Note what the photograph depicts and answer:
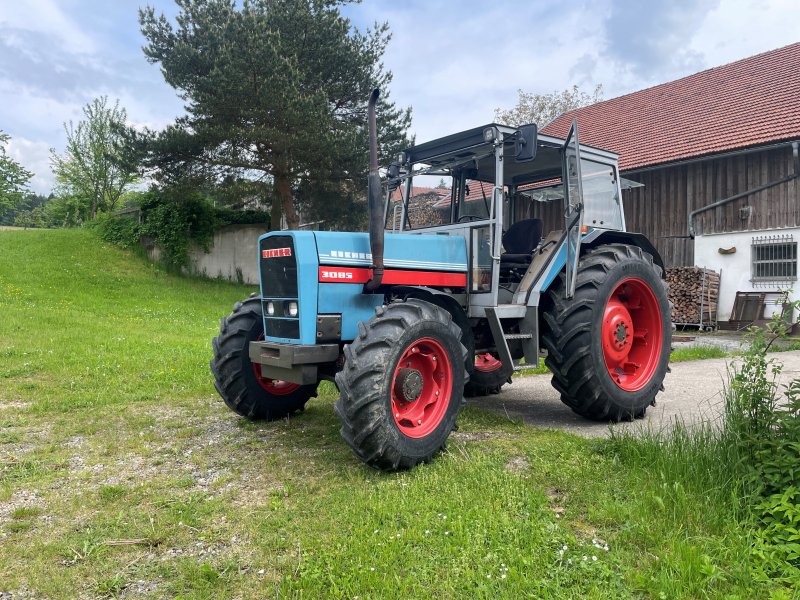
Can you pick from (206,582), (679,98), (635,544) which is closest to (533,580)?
(635,544)

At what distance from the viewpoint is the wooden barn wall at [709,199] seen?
13.8 meters

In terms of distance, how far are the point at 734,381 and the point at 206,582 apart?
3005 mm

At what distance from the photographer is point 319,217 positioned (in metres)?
20.3

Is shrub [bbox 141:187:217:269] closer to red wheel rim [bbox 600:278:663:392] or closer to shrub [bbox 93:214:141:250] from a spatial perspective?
shrub [bbox 93:214:141:250]

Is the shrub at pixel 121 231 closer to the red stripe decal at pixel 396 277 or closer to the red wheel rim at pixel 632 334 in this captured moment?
the red stripe decal at pixel 396 277

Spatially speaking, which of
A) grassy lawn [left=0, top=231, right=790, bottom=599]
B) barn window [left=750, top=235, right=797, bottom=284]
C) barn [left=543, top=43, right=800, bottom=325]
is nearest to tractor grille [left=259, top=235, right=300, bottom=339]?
grassy lawn [left=0, top=231, right=790, bottom=599]

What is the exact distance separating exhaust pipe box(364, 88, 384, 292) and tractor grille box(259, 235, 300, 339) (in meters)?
0.57

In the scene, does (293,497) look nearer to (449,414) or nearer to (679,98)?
(449,414)

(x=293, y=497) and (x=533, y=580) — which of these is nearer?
(x=533, y=580)

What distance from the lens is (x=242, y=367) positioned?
506 centimetres

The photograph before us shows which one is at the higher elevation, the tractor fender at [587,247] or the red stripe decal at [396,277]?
the tractor fender at [587,247]

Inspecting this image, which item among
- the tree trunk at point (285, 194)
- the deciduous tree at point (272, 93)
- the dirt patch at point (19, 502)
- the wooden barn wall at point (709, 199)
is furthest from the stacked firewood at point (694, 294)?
the dirt patch at point (19, 502)

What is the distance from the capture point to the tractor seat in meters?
5.86

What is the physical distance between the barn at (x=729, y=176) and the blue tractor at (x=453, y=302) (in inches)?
316
